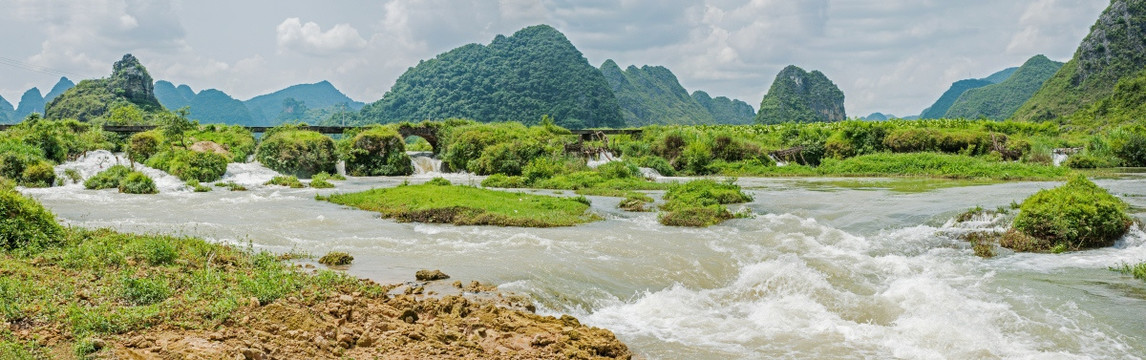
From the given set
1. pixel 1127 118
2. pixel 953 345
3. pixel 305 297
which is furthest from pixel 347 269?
pixel 1127 118

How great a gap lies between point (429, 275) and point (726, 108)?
177 metres

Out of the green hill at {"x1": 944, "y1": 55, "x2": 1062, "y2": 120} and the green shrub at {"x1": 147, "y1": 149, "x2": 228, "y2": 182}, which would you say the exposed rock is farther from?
the green hill at {"x1": 944, "y1": 55, "x2": 1062, "y2": 120}

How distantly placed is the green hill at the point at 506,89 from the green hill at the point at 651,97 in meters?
15.9

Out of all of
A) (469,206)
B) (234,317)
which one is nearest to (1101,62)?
(469,206)

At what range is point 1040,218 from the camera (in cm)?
1257

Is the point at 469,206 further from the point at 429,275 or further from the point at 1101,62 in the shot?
the point at 1101,62

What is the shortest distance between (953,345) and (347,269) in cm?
776

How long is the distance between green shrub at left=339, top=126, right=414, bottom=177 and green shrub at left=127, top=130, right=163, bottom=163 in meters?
9.16

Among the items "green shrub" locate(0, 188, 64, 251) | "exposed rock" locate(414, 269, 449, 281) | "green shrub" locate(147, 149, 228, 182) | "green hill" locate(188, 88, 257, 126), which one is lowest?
"exposed rock" locate(414, 269, 449, 281)

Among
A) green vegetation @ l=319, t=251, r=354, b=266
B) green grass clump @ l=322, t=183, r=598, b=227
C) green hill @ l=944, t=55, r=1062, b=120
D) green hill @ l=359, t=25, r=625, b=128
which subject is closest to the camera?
green vegetation @ l=319, t=251, r=354, b=266

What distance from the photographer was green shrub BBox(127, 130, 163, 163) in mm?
33263

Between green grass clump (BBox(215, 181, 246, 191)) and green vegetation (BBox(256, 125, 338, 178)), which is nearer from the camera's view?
green grass clump (BBox(215, 181, 246, 191))

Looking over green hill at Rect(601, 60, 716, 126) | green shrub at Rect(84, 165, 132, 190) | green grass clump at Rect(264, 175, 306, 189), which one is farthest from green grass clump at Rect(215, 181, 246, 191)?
green hill at Rect(601, 60, 716, 126)

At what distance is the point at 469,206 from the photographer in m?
17.0
